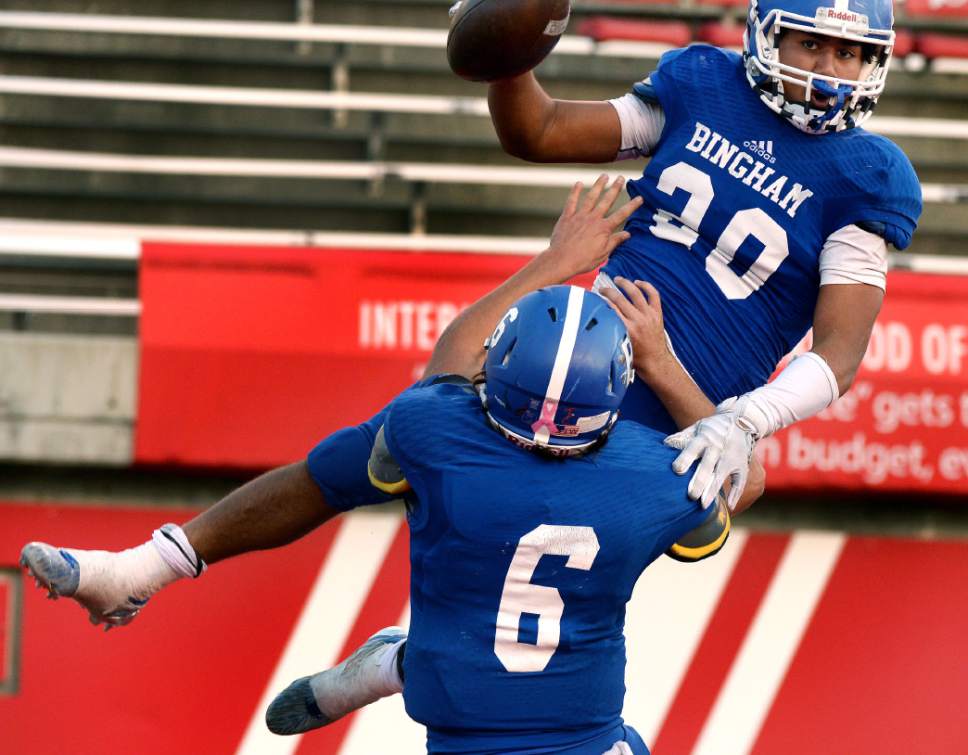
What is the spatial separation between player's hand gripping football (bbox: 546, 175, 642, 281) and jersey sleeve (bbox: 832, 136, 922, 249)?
1.61ft

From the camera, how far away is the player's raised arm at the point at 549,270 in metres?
3.44

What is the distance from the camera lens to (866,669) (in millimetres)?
5844

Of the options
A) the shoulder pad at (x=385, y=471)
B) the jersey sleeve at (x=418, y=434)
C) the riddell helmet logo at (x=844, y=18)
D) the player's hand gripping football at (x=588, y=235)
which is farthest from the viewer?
the player's hand gripping football at (x=588, y=235)

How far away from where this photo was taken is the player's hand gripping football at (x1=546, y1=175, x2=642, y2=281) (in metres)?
3.48

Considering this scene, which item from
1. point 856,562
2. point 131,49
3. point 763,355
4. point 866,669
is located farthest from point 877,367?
point 131,49

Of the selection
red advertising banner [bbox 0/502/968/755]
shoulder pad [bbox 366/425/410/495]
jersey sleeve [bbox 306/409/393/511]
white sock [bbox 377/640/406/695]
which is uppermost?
shoulder pad [bbox 366/425/410/495]

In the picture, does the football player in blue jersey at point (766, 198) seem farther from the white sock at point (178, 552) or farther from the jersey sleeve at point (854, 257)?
the white sock at point (178, 552)

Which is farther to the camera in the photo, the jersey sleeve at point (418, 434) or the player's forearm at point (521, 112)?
the player's forearm at point (521, 112)

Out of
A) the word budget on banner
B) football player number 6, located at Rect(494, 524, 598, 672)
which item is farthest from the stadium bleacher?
football player number 6, located at Rect(494, 524, 598, 672)

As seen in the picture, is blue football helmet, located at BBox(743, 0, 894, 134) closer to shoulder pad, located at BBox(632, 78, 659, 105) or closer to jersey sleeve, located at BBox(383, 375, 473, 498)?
shoulder pad, located at BBox(632, 78, 659, 105)

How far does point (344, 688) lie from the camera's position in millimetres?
3773

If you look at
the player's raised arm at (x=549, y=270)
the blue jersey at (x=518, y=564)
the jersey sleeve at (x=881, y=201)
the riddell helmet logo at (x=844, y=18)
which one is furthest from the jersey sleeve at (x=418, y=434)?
the riddell helmet logo at (x=844, y=18)

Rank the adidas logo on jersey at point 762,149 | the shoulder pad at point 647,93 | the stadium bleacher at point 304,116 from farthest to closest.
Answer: the stadium bleacher at point 304,116 → the shoulder pad at point 647,93 → the adidas logo on jersey at point 762,149

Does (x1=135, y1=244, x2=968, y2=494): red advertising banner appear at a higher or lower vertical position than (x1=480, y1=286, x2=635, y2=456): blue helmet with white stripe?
lower
